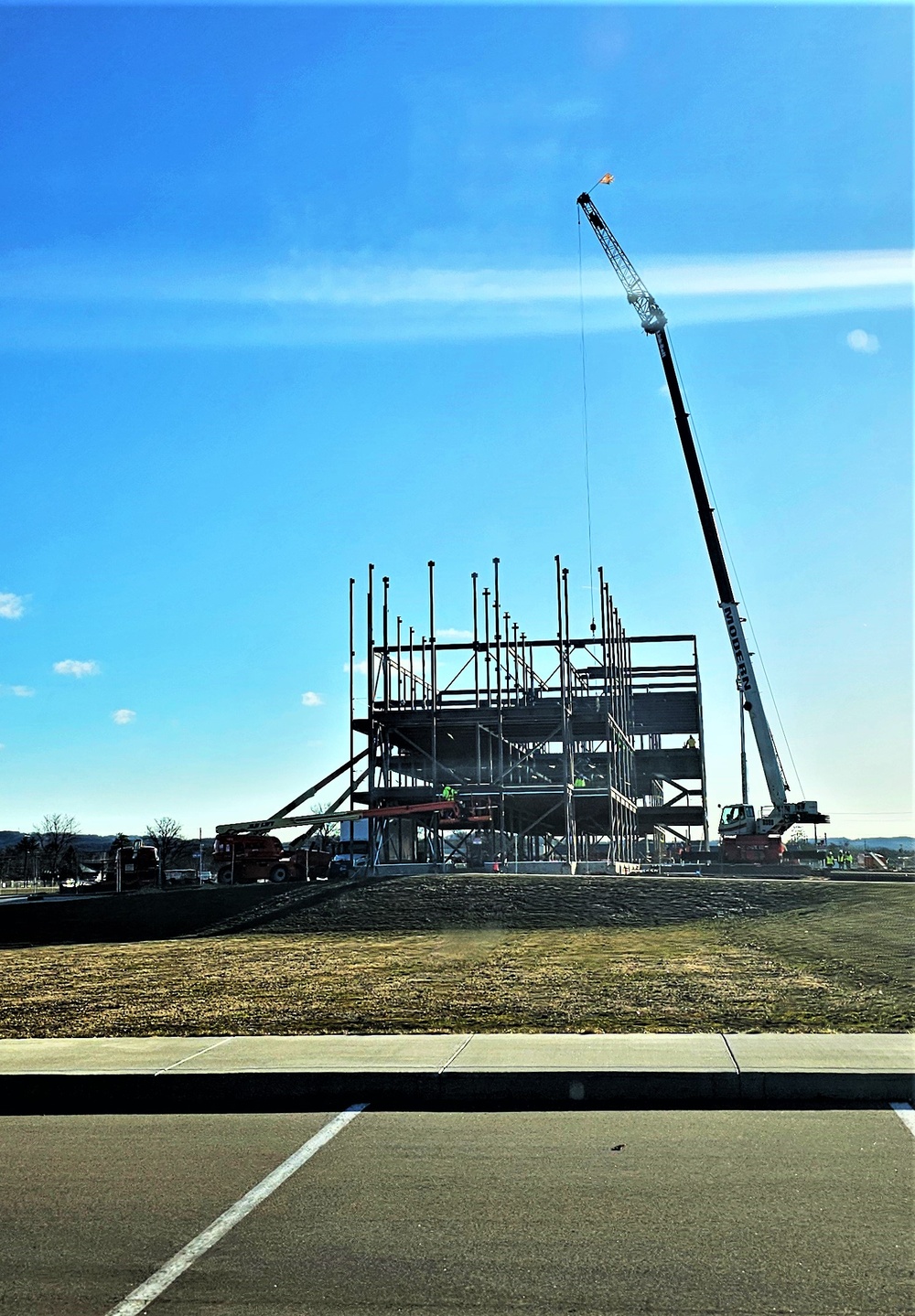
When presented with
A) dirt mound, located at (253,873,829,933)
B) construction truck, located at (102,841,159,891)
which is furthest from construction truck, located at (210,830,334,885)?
dirt mound, located at (253,873,829,933)

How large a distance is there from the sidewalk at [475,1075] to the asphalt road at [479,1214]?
0.95 feet

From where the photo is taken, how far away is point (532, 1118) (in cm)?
804

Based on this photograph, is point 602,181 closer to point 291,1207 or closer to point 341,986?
point 341,986

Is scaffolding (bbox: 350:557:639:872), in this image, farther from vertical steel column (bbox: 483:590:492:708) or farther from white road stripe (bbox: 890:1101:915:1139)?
white road stripe (bbox: 890:1101:915:1139)

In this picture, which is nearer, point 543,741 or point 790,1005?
point 790,1005

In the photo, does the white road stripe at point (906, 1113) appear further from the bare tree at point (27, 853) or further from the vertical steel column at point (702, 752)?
the bare tree at point (27, 853)

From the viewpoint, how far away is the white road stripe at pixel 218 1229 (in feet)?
16.1

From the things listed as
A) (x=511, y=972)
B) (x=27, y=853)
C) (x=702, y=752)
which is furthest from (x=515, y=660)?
(x=27, y=853)

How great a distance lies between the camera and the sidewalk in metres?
8.30

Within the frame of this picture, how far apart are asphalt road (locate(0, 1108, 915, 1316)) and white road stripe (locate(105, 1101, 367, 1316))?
0.18 feet

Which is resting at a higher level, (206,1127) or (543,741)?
(543,741)

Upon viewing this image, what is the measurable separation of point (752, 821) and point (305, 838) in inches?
677

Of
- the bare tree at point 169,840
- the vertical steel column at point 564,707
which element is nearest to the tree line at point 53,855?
the bare tree at point 169,840

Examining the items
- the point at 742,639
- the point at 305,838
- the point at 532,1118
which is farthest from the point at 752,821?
the point at 532,1118
